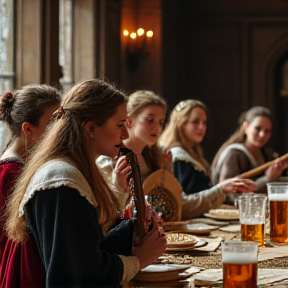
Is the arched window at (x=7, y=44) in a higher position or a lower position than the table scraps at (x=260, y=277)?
higher

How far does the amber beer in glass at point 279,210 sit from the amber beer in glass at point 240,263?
3.20 feet

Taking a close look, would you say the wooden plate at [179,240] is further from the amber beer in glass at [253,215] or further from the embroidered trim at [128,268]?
the embroidered trim at [128,268]

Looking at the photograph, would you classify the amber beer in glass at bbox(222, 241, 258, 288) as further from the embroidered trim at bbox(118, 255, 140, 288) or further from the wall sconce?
the wall sconce

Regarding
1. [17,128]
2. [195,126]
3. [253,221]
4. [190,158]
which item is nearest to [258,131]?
[195,126]

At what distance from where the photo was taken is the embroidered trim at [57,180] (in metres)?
2.04

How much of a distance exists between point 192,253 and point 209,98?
27.9ft

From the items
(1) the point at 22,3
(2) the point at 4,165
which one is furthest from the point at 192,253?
(1) the point at 22,3

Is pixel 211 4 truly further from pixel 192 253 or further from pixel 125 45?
pixel 192 253

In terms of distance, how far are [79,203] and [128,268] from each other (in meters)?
0.26

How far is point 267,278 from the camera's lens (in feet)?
7.70

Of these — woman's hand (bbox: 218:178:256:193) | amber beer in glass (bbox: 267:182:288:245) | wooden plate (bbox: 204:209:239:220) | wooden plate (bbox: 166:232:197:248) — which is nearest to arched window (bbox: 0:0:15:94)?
wooden plate (bbox: 204:209:239:220)

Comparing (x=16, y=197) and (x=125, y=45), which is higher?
(x=125, y=45)

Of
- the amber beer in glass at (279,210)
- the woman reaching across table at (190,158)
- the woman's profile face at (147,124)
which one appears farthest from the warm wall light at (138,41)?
the amber beer in glass at (279,210)

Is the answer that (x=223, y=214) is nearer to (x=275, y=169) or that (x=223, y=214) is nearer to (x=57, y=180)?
(x=275, y=169)
